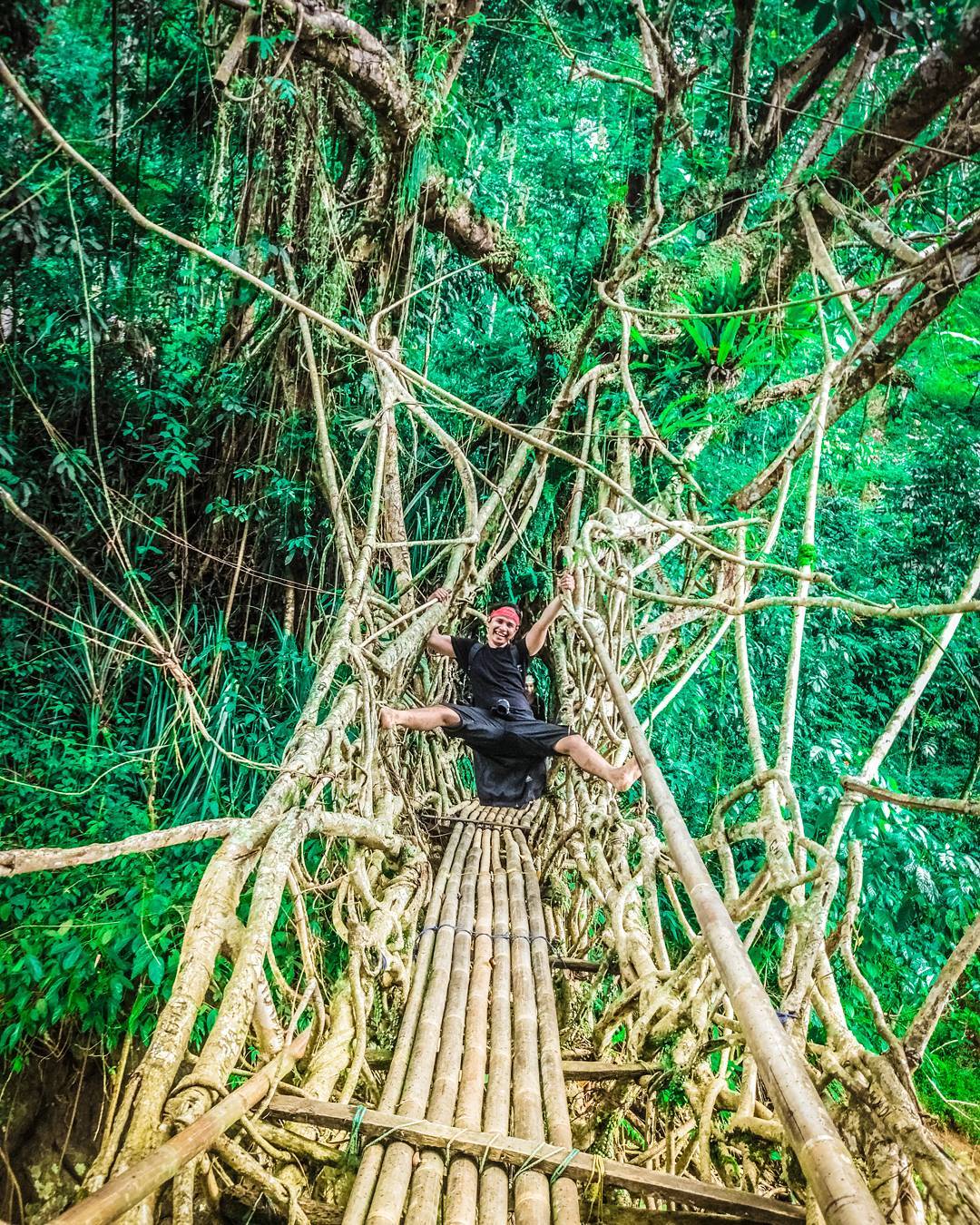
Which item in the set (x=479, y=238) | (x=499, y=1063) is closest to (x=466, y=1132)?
(x=499, y=1063)

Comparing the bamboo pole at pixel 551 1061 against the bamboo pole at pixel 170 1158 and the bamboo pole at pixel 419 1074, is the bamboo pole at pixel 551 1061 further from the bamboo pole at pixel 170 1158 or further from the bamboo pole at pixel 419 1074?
the bamboo pole at pixel 170 1158

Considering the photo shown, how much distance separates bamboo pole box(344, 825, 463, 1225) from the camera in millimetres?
1021

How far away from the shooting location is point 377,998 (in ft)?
5.64

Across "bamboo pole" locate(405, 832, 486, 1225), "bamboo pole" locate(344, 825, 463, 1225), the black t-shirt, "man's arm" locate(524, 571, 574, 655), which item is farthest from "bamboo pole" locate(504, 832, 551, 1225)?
"man's arm" locate(524, 571, 574, 655)

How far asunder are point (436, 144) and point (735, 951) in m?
3.24

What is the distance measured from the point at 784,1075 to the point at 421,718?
198 cm

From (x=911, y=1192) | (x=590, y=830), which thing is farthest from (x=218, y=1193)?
(x=590, y=830)

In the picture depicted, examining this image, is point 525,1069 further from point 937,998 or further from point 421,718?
point 421,718

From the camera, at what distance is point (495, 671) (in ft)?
10.2

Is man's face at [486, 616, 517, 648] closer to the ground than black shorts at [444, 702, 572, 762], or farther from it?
farther from it

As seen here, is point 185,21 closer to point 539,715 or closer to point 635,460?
point 635,460

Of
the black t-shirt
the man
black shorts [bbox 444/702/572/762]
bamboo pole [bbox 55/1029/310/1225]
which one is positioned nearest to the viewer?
bamboo pole [bbox 55/1029/310/1225]

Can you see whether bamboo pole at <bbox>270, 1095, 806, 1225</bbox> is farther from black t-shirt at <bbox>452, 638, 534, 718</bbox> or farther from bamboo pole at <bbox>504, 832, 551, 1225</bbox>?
black t-shirt at <bbox>452, 638, 534, 718</bbox>

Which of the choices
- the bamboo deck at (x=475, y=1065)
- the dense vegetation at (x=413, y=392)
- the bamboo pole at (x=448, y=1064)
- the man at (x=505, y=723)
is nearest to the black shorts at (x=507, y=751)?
the man at (x=505, y=723)
